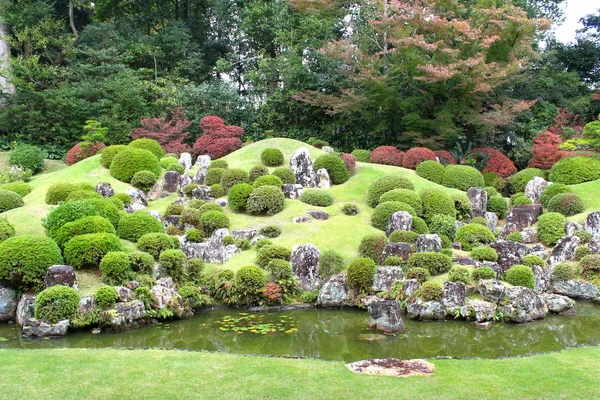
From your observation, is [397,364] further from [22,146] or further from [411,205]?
[22,146]

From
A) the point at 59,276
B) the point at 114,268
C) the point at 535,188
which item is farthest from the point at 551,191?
the point at 59,276

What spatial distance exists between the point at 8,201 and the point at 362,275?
1251cm

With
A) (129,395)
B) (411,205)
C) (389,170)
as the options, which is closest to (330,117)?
(389,170)

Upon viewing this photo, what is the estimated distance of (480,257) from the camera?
14.9 meters

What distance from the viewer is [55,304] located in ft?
38.3

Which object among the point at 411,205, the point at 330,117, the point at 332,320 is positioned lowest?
the point at 332,320

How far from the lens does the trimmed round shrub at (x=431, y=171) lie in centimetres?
2159

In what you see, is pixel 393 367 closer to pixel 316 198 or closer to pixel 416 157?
pixel 316 198

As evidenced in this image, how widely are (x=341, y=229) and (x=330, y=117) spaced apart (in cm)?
1357

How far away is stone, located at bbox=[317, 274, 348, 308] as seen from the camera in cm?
1441

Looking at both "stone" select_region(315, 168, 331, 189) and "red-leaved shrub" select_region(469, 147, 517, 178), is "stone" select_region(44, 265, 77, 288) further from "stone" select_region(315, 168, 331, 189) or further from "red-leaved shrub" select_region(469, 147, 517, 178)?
"red-leaved shrub" select_region(469, 147, 517, 178)

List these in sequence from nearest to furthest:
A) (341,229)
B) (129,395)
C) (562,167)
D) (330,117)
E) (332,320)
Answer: (129,395) → (332,320) → (341,229) → (562,167) → (330,117)

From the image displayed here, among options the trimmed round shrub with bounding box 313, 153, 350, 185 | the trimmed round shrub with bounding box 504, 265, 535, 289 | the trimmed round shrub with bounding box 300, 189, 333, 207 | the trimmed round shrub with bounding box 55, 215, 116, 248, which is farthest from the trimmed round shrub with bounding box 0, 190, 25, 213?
the trimmed round shrub with bounding box 504, 265, 535, 289

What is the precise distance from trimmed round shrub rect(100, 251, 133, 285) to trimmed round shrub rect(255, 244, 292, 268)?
4.07 meters
